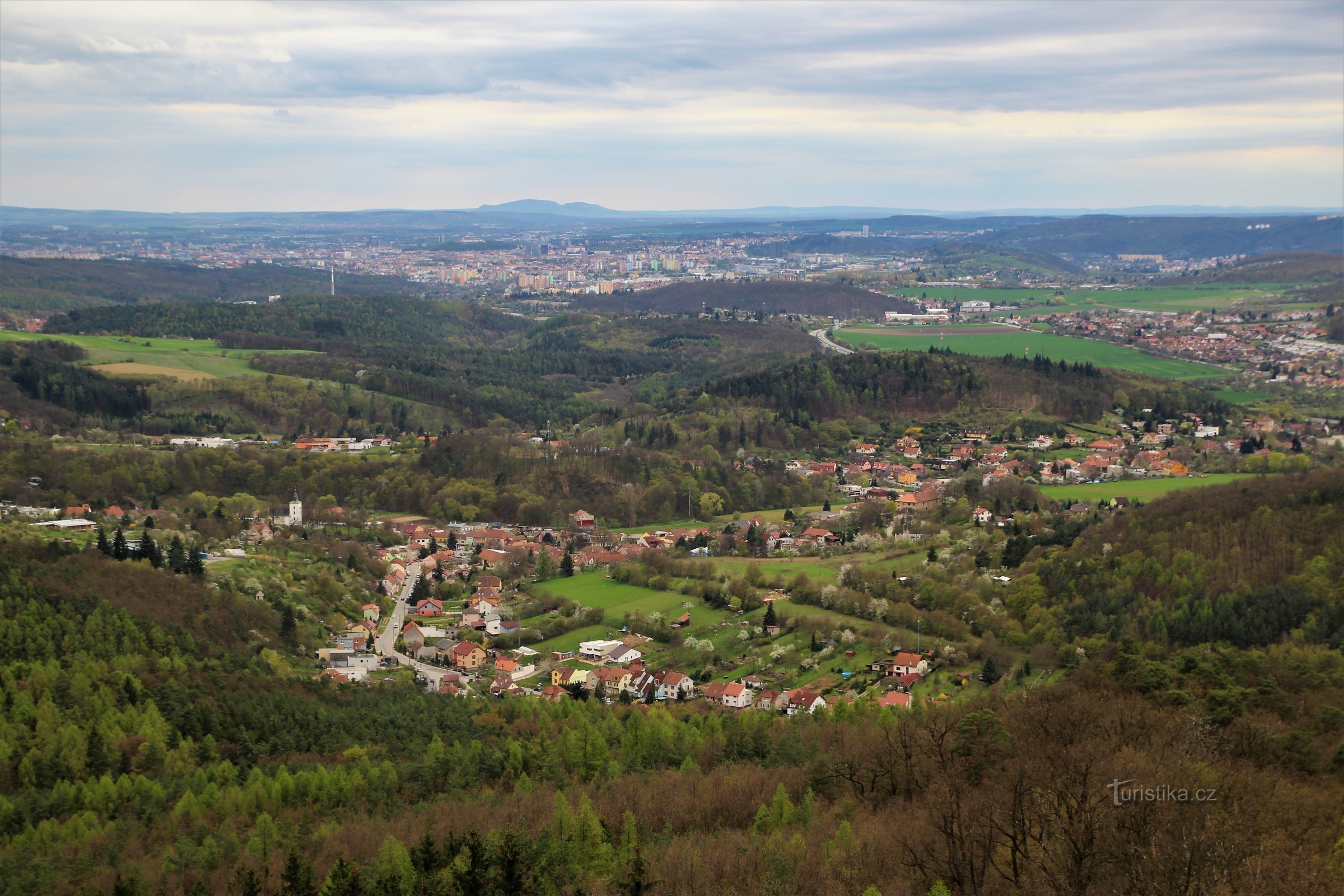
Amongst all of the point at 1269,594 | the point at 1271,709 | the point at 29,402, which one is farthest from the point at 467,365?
the point at 1271,709

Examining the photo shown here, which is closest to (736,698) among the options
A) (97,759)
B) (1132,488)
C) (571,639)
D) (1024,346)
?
(571,639)

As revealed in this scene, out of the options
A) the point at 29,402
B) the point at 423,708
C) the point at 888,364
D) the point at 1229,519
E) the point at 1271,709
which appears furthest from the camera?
the point at 888,364

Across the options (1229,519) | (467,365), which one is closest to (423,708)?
(1229,519)

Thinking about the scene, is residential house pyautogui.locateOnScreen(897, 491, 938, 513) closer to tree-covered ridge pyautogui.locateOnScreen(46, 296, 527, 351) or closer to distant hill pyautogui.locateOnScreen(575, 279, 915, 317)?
tree-covered ridge pyautogui.locateOnScreen(46, 296, 527, 351)

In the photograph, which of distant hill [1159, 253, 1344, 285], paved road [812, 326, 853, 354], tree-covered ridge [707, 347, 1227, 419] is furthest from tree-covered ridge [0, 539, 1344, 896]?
distant hill [1159, 253, 1344, 285]

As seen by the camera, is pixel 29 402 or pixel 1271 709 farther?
pixel 29 402

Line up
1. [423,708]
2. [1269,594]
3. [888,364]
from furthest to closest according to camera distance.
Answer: [888,364] → [1269,594] → [423,708]

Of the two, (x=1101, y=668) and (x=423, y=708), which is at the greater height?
(x=1101, y=668)

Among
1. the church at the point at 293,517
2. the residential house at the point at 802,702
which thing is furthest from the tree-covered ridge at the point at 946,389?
the residential house at the point at 802,702

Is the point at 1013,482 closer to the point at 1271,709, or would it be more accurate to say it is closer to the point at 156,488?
the point at 1271,709
